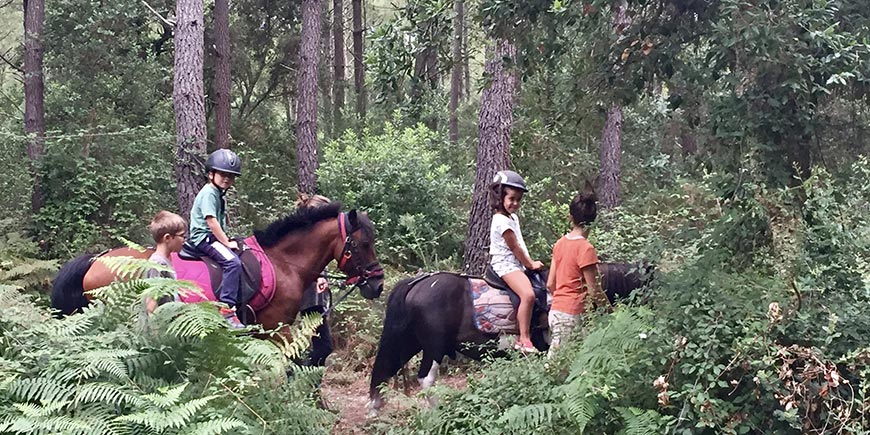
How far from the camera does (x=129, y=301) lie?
4.12m

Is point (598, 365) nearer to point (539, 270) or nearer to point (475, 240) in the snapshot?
point (539, 270)

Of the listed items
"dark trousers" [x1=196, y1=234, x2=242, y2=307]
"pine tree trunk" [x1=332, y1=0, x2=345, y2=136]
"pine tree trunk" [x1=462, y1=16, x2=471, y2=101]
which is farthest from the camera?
"pine tree trunk" [x1=332, y1=0, x2=345, y2=136]

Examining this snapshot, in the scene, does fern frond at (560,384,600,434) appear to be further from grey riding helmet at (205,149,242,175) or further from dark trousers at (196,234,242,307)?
grey riding helmet at (205,149,242,175)

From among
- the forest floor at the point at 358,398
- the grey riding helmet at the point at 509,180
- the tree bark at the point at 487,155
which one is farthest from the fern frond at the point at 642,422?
the tree bark at the point at 487,155

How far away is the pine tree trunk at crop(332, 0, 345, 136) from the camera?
73.0 ft

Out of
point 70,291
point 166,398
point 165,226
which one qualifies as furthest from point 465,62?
point 166,398

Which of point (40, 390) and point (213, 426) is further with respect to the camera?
point (40, 390)

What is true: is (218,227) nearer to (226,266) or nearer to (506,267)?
(226,266)

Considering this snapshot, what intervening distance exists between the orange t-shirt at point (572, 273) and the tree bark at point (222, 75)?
13.5m

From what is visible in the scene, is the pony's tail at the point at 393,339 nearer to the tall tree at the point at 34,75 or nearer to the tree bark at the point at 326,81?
the tall tree at the point at 34,75

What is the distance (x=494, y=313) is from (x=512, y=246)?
2.31ft

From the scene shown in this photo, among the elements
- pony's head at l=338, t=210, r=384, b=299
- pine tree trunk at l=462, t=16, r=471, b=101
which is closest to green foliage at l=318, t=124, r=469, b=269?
pine tree trunk at l=462, t=16, r=471, b=101

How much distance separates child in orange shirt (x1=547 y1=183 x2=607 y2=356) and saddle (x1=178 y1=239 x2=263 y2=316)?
2.79 metres

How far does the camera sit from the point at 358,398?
341 inches
